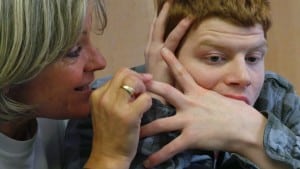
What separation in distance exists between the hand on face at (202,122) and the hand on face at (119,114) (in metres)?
0.05

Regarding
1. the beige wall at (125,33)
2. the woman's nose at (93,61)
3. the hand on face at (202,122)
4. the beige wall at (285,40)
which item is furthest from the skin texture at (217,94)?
the beige wall at (285,40)

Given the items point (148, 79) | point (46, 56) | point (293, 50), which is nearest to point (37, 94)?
point (46, 56)

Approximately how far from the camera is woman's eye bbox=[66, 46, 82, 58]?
0.93 metres

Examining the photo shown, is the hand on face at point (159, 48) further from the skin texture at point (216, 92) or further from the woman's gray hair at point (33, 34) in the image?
the woman's gray hair at point (33, 34)

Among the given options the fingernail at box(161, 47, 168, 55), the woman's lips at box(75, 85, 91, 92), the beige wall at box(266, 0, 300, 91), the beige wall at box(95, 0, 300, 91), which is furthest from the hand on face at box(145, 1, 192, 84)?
the beige wall at box(266, 0, 300, 91)

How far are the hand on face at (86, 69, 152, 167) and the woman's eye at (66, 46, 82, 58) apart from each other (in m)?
0.08

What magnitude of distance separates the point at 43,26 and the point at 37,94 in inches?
5.5

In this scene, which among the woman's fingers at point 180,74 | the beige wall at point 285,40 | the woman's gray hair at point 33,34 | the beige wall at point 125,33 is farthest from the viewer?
the beige wall at point 285,40

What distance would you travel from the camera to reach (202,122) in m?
0.94

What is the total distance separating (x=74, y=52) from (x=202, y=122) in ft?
0.84

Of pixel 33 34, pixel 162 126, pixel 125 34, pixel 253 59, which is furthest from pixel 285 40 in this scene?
pixel 33 34

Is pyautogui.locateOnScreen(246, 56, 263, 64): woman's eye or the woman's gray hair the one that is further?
pyautogui.locateOnScreen(246, 56, 263, 64): woman's eye

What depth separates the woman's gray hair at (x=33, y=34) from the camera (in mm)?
840

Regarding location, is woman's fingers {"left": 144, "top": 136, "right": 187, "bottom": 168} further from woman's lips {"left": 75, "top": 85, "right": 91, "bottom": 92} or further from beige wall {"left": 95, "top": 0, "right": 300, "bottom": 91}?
beige wall {"left": 95, "top": 0, "right": 300, "bottom": 91}
